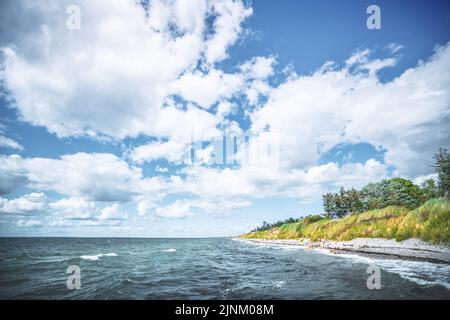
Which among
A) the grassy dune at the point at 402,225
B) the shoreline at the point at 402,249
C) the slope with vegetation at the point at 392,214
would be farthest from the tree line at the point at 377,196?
the shoreline at the point at 402,249

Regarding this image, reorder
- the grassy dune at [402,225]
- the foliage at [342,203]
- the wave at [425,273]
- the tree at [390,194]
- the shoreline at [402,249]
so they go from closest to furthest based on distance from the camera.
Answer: the wave at [425,273] → the shoreline at [402,249] → the grassy dune at [402,225] → the tree at [390,194] → the foliage at [342,203]

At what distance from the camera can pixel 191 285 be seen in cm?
1716

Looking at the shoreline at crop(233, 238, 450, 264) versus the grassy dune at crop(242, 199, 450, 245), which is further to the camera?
the grassy dune at crop(242, 199, 450, 245)

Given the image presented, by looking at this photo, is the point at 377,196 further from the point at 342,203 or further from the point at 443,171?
the point at 443,171

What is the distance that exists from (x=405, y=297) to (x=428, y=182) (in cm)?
7933

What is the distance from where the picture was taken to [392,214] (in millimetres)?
43562

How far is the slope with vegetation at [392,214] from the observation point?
90.6 feet

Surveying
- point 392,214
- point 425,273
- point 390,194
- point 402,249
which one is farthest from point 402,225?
point 390,194

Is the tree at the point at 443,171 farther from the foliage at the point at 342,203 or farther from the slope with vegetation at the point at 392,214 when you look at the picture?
the foliage at the point at 342,203

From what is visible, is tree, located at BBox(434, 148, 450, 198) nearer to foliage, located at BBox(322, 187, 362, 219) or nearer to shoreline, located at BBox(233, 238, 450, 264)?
shoreline, located at BBox(233, 238, 450, 264)

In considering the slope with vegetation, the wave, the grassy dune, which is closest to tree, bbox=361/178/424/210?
the slope with vegetation

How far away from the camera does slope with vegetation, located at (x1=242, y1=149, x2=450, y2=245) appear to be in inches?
1088
